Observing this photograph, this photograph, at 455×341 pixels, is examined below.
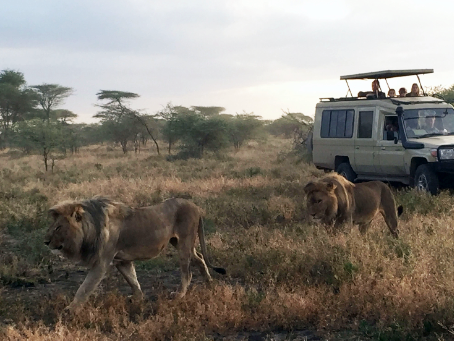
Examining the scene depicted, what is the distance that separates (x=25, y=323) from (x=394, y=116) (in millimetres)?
9595

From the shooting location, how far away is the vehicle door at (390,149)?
12.5 m

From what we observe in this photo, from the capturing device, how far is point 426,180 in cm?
1166

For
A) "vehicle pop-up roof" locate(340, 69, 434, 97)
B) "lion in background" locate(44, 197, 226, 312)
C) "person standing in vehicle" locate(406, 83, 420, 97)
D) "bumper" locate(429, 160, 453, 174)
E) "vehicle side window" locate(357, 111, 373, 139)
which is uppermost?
"vehicle pop-up roof" locate(340, 69, 434, 97)

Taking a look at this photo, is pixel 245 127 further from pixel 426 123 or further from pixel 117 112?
pixel 426 123

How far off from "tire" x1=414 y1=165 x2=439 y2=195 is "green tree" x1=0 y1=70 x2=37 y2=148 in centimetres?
3783

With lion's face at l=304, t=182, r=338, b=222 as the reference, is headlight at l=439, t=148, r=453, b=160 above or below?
above

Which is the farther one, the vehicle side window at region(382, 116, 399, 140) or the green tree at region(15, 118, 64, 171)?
the green tree at region(15, 118, 64, 171)

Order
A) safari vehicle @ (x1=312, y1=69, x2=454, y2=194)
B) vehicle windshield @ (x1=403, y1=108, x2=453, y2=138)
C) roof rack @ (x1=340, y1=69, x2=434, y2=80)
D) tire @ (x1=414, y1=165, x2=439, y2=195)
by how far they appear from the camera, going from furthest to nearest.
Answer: roof rack @ (x1=340, y1=69, x2=434, y2=80) < vehicle windshield @ (x1=403, y1=108, x2=453, y2=138) < safari vehicle @ (x1=312, y1=69, x2=454, y2=194) < tire @ (x1=414, y1=165, x2=439, y2=195)

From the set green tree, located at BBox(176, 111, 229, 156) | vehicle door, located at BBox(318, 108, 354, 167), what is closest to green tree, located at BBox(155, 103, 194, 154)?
green tree, located at BBox(176, 111, 229, 156)

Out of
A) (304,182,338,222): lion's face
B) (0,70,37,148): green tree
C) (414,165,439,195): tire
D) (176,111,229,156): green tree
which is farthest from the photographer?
(0,70,37,148): green tree

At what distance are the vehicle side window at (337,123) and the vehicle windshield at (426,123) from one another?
5.25 feet

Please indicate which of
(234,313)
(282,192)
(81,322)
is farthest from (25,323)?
(282,192)

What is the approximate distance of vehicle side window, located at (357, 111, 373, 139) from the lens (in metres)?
13.2

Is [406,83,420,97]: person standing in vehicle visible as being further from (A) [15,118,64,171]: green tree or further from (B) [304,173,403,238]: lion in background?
(A) [15,118,64,171]: green tree
